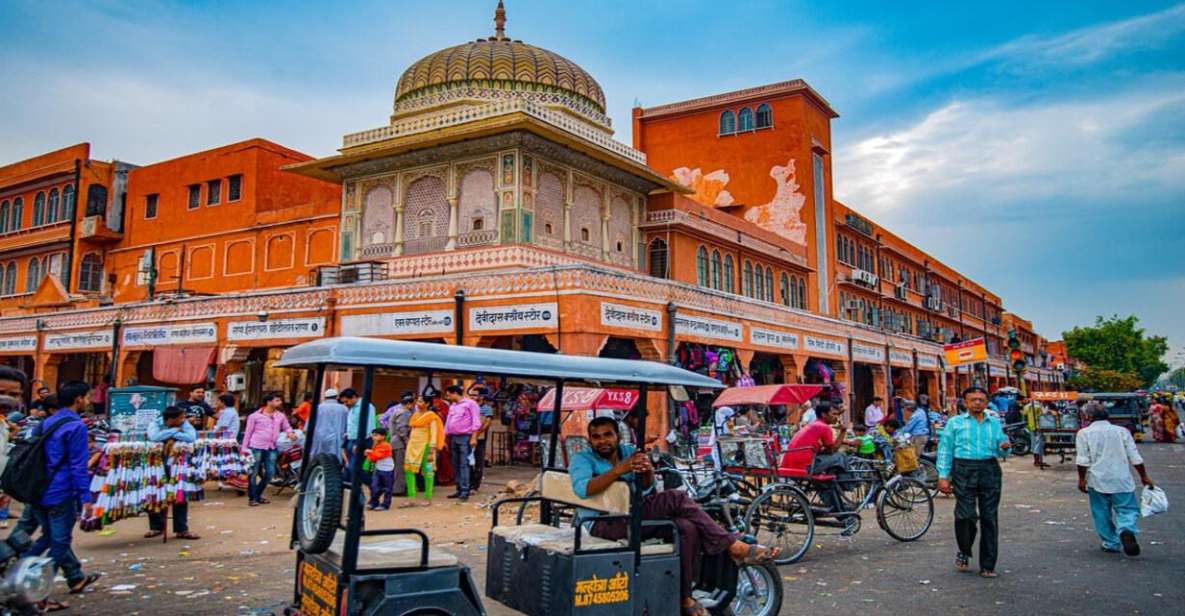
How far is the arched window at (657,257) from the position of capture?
82.7ft

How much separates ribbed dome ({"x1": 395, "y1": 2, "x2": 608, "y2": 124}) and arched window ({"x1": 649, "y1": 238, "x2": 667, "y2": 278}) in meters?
4.43

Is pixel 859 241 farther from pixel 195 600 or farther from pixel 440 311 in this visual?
pixel 195 600

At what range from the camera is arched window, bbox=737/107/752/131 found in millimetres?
34156

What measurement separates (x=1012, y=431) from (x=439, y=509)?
1658 centimetres

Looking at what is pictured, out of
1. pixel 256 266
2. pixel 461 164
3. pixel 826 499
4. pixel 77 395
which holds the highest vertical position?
pixel 461 164

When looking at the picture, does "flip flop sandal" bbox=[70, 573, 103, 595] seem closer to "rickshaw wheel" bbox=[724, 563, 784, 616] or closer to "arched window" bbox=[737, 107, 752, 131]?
"rickshaw wheel" bbox=[724, 563, 784, 616]

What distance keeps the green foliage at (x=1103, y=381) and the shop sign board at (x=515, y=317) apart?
70972 mm

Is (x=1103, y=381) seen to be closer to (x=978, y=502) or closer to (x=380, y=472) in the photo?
(x=978, y=502)

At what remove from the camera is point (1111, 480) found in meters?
8.02

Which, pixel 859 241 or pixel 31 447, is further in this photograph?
pixel 859 241

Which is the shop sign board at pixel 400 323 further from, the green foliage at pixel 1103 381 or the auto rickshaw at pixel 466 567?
the green foliage at pixel 1103 381

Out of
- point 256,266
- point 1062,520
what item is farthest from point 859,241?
point 1062,520

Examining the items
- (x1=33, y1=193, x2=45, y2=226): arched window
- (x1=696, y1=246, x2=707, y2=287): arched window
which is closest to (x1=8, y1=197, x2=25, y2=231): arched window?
(x1=33, y1=193, x2=45, y2=226): arched window

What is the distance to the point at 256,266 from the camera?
2766 cm
